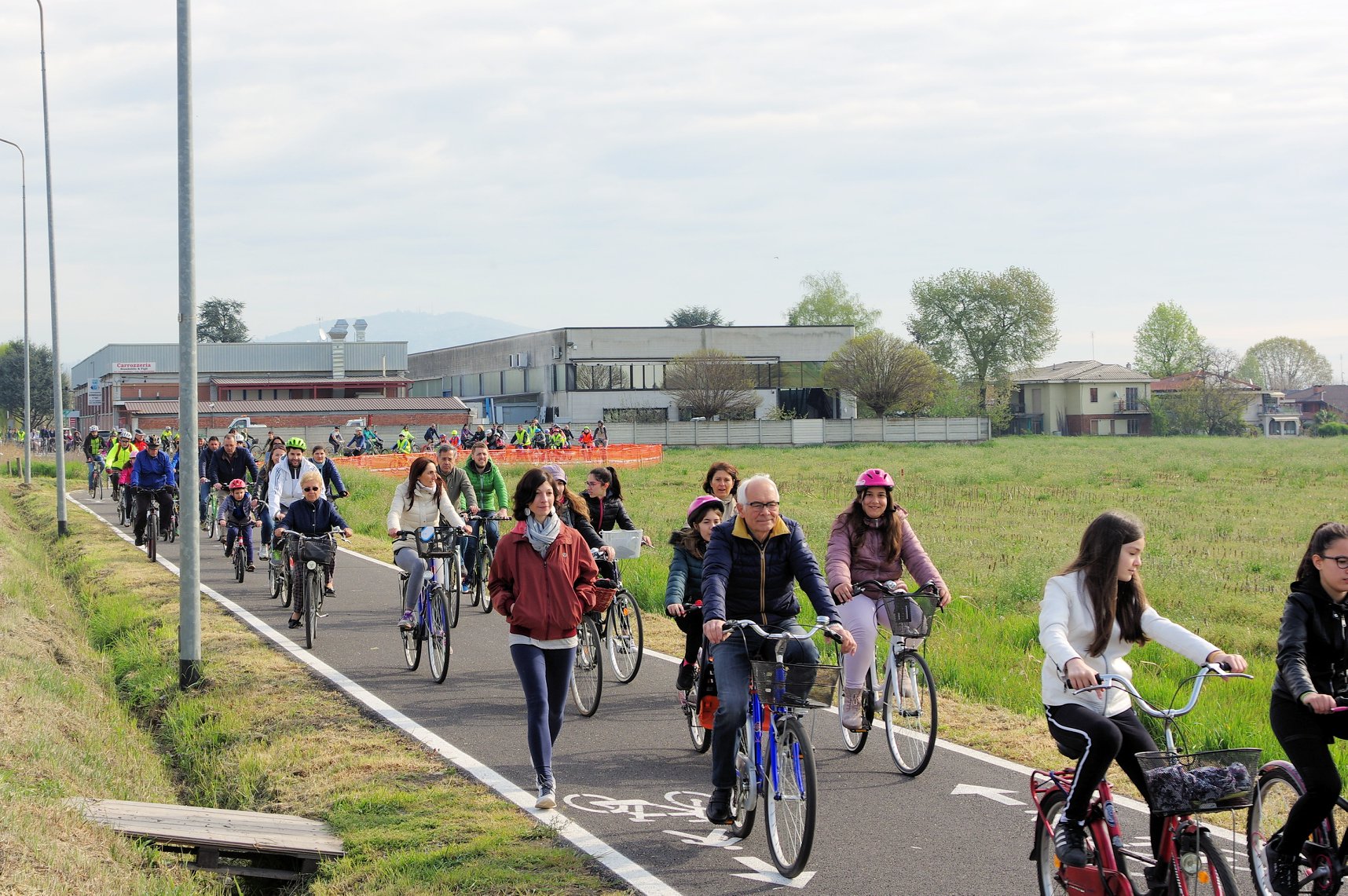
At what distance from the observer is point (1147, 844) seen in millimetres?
6617

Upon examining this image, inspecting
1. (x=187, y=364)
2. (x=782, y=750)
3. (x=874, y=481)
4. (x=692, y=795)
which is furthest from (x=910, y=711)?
(x=187, y=364)

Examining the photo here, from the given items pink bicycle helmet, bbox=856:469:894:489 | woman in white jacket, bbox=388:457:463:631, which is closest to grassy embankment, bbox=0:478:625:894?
woman in white jacket, bbox=388:457:463:631

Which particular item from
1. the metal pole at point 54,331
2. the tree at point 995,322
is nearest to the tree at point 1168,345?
the tree at point 995,322

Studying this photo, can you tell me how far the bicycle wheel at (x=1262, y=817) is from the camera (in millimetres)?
5320

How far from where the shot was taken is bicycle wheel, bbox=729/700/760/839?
6.58 meters

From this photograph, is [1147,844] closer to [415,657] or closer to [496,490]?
[415,657]

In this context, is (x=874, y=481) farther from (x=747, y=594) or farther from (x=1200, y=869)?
(x=1200, y=869)

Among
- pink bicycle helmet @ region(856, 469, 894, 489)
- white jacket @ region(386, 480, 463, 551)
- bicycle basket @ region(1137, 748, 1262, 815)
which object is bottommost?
bicycle basket @ region(1137, 748, 1262, 815)

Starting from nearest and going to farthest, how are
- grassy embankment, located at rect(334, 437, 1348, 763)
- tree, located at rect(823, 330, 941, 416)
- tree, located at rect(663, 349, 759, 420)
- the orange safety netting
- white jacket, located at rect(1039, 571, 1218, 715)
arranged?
1. white jacket, located at rect(1039, 571, 1218, 715)
2. grassy embankment, located at rect(334, 437, 1348, 763)
3. the orange safety netting
4. tree, located at rect(663, 349, 759, 420)
5. tree, located at rect(823, 330, 941, 416)

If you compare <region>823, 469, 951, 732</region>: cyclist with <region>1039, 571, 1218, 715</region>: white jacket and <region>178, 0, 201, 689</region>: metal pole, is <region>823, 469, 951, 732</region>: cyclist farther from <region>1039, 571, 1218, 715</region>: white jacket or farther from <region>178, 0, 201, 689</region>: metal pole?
<region>178, 0, 201, 689</region>: metal pole

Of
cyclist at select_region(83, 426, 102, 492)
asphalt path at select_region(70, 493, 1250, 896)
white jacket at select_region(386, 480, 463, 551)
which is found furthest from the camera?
cyclist at select_region(83, 426, 102, 492)

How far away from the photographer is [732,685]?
21.8ft

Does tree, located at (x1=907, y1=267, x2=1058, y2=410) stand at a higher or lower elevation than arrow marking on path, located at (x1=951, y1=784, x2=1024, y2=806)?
higher

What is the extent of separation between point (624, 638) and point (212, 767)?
3421 mm
